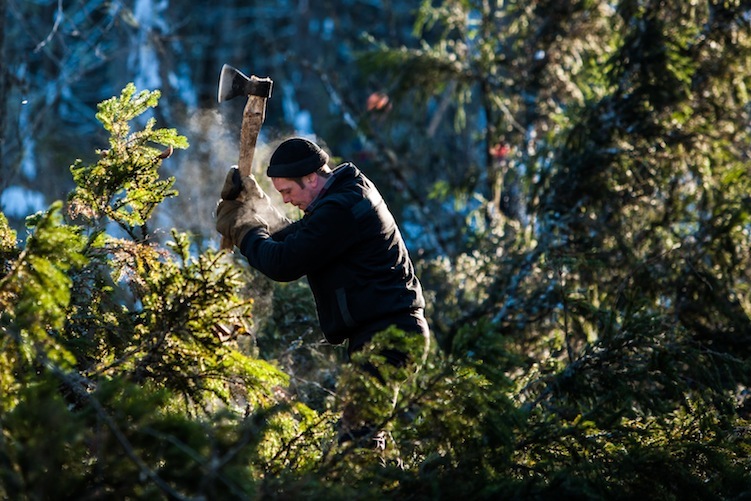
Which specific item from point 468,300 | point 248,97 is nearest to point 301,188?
point 248,97

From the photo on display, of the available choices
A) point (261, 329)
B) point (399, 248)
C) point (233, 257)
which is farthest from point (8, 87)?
point (399, 248)

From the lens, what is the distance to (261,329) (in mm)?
7062

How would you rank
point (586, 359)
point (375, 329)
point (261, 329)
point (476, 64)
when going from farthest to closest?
point (476, 64)
point (261, 329)
point (586, 359)
point (375, 329)

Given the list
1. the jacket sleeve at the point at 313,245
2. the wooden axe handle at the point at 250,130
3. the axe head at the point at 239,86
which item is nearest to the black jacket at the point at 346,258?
the jacket sleeve at the point at 313,245

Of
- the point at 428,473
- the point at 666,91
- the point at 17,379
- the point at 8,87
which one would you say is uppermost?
the point at 8,87

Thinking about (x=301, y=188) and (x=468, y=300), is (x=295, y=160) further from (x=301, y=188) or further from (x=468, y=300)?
(x=468, y=300)

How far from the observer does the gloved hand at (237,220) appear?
4754 mm

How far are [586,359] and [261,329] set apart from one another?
8.13 feet

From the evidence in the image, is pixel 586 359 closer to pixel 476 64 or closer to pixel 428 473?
pixel 428 473

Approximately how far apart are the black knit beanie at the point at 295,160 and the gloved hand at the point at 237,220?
25 centimetres

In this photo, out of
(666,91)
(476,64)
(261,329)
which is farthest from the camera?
(476,64)

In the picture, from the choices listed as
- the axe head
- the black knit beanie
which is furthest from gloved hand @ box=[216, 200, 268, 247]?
the axe head

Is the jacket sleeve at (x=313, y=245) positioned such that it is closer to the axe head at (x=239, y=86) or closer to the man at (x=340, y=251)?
the man at (x=340, y=251)

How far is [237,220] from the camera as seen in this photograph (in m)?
4.80
